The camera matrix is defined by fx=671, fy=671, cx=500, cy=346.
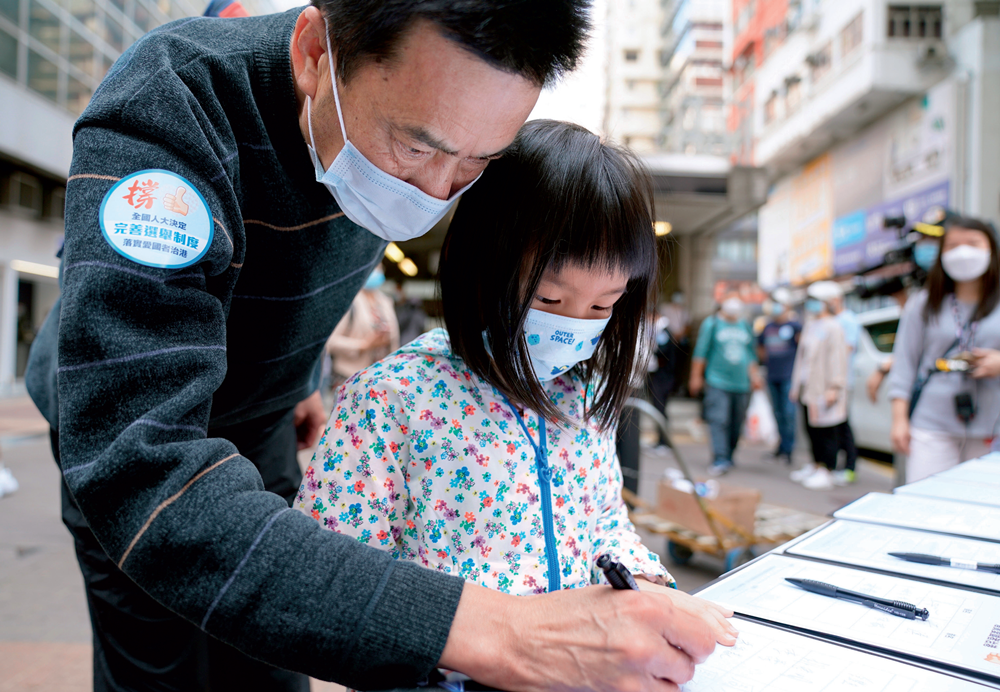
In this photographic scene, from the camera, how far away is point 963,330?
111 inches

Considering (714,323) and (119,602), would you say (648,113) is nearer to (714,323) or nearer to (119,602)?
(714,323)

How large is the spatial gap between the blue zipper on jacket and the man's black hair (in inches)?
21.3

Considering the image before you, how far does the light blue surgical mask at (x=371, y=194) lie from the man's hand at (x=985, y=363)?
2.50m

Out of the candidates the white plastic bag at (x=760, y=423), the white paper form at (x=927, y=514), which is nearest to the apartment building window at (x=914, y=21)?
the white plastic bag at (x=760, y=423)

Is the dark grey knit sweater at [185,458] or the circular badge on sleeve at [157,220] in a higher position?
the circular badge on sleeve at [157,220]

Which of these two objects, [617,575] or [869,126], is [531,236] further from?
[869,126]

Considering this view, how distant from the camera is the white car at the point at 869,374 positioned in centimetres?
623

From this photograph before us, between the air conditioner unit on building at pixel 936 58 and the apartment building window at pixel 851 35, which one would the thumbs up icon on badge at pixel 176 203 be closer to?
the air conditioner unit on building at pixel 936 58

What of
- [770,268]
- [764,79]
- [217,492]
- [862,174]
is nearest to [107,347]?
[217,492]

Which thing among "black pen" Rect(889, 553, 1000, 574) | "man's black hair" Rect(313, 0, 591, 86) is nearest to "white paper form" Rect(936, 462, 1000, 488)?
"black pen" Rect(889, 553, 1000, 574)

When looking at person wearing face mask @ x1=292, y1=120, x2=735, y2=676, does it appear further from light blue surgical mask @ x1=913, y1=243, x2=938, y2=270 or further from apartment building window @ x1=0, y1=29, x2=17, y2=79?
apartment building window @ x1=0, y1=29, x2=17, y2=79

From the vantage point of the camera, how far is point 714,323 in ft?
21.3

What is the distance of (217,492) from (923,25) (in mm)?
16618

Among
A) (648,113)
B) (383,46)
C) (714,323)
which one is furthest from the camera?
(648,113)
